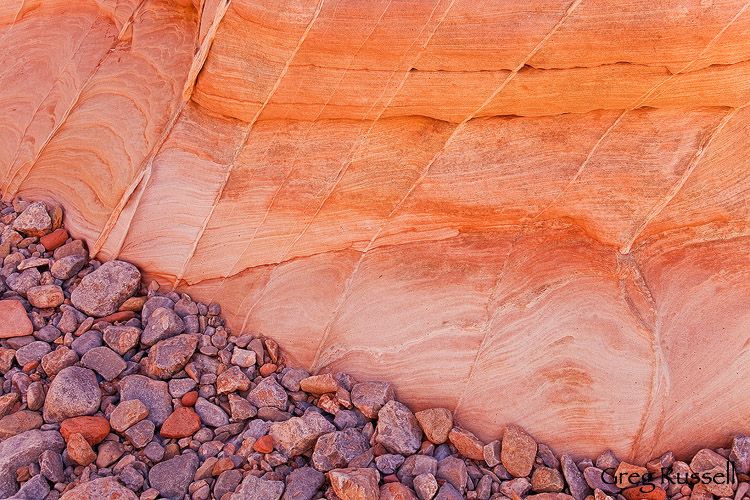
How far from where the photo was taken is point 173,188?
12.6 ft

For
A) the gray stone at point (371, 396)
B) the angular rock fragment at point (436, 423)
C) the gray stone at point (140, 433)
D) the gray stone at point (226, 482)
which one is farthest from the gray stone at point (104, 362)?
the angular rock fragment at point (436, 423)

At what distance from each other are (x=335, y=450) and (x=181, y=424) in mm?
830

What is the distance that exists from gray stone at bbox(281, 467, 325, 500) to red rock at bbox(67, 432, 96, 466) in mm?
985

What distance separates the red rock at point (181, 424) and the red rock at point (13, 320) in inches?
43.1

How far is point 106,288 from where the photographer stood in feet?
12.0

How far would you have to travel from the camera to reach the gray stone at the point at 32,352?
10.9 ft

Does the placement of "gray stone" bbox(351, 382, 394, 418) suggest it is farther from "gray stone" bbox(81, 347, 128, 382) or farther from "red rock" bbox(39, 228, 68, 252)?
"red rock" bbox(39, 228, 68, 252)

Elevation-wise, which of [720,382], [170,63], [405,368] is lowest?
[405,368]

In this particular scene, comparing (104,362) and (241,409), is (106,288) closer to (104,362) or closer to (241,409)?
(104,362)

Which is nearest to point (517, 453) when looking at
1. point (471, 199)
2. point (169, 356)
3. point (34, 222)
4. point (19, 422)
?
point (471, 199)

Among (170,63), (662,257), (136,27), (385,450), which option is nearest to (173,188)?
(170,63)

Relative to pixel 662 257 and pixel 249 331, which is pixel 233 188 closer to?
pixel 249 331

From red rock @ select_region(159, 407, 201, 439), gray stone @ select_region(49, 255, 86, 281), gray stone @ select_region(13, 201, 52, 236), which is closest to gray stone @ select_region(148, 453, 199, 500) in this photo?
red rock @ select_region(159, 407, 201, 439)

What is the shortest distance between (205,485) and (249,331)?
1009 millimetres
